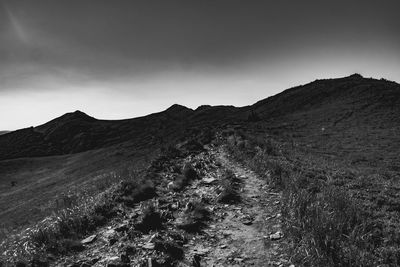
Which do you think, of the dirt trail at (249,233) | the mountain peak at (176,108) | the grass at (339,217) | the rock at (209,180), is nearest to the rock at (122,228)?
the dirt trail at (249,233)

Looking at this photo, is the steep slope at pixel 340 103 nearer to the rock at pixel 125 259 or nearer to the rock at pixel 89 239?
the rock at pixel 89 239

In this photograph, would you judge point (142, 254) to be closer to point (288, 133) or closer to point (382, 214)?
point (382, 214)

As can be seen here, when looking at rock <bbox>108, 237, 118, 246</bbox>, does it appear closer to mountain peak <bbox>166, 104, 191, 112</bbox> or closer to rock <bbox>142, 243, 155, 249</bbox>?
rock <bbox>142, 243, 155, 249</bbox>

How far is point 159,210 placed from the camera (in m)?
11.4

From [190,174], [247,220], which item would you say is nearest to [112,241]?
[247,220]

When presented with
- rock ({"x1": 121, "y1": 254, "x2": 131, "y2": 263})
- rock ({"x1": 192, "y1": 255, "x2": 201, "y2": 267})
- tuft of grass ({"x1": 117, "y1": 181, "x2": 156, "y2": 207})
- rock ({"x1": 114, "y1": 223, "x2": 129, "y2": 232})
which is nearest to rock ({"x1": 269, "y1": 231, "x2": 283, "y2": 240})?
rock ({"x1": 192, "y1": 255, "x2": 201, "y2": 267})

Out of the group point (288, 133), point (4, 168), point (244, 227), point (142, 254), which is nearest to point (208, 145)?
point (288, 133)

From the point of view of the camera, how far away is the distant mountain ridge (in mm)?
39375

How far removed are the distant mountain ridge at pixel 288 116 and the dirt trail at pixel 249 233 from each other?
26.2 m

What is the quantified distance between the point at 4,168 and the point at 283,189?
92.1 meters

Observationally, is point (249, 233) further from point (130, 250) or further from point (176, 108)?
point (176, 108)

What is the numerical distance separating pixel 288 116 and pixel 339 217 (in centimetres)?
4289

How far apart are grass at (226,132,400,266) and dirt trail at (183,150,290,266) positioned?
440 millimetres

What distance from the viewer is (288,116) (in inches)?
1978
